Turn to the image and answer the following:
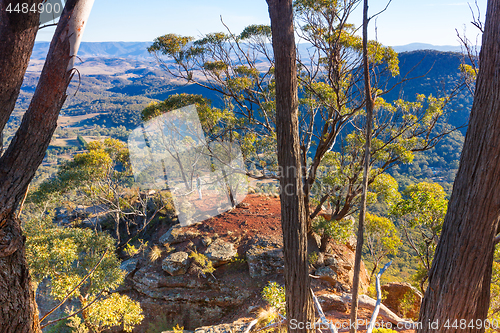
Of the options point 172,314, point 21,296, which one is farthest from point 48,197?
point 21,296

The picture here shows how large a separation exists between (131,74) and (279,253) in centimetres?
14489

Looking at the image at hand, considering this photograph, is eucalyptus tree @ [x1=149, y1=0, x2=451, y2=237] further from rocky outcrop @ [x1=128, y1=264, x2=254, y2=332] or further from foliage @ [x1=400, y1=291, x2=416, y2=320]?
rocky outcrop @ [x1=128, y1=264, x2=254, y2=332]

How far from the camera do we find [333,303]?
5.64m

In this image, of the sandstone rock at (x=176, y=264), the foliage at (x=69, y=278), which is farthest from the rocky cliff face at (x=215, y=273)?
the foliage at (x=69, y=278)

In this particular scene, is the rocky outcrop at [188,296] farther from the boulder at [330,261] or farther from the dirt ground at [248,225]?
the boulder at [330,261]

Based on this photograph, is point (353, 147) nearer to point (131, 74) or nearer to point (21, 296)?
point (21, 296)

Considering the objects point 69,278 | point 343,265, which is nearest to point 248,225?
point 343,265

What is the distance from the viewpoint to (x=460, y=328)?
1.93 meters

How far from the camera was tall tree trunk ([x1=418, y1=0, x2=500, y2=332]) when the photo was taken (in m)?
1.75

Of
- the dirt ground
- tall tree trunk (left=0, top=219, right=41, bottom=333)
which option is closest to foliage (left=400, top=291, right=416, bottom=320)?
the dirt ground

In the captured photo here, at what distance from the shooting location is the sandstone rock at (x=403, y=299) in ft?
19.3

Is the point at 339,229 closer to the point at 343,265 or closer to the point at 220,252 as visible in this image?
the point at 343,265

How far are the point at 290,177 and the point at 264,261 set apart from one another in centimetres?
569

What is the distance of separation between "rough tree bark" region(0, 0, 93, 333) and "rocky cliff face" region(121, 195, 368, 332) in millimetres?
5471
